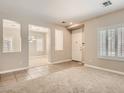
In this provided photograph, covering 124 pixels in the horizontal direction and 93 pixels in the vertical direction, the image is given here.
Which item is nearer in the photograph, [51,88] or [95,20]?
[51,88]

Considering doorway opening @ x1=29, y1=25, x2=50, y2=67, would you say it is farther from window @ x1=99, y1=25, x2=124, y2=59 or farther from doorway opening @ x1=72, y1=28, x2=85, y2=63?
window @ x1=99, y1=25, x2=124, y2=59

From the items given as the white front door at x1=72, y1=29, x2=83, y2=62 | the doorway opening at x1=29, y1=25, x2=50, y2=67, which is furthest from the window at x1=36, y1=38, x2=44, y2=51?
the white front door at x1=72, y1=29, x2=83, y2=62

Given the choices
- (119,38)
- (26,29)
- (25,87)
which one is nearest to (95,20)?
(119,38)

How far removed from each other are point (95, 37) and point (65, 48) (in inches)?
87.4

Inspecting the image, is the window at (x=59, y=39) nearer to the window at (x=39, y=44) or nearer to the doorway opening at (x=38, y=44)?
the doorway opening at (x=38, y=44)

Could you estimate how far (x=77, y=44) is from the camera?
5484mm

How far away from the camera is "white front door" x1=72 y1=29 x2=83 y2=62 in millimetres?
5288

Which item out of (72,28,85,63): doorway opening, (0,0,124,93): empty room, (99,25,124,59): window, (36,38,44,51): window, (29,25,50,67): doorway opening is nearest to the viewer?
(0,0,124,93): empty room

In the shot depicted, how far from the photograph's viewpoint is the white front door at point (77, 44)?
5288 mm

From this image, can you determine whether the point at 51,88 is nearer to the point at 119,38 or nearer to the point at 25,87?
the point at 25,87

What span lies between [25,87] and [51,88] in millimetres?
695

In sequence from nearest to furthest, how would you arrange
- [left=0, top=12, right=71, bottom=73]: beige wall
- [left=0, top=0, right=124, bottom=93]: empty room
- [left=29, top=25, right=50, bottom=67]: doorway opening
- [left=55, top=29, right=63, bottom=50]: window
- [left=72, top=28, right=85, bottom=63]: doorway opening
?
[left=0, top=0, right=124, bottom=93]: empty room
[left=0, top=12, right=71, bottom=73]: beige wall
[left=72, top=28, right=85, bottom=63]: doorway opening
[left=55, top=29, right=63, bottom=50]: window
[left=29, top=25, right=50, bottom=67]: doorway opening

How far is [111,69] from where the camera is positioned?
11.0 ft

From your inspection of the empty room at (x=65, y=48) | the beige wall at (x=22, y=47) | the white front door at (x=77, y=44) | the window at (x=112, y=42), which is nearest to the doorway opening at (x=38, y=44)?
the empty room at (x=65, y=48)
